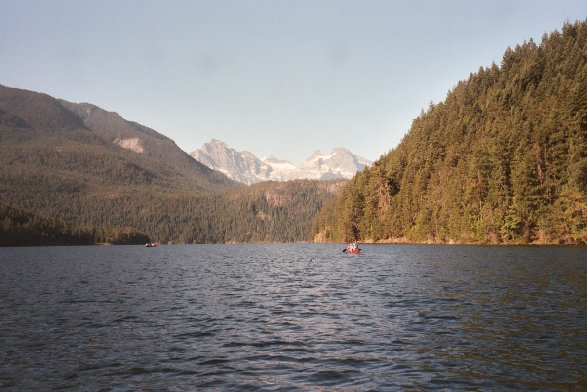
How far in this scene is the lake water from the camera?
16969 mm

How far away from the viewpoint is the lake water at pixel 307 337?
17.0 metres

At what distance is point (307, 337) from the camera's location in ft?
78.1

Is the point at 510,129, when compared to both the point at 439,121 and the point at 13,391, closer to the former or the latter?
the point at 439,121

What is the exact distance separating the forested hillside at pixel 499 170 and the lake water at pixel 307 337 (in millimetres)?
63311

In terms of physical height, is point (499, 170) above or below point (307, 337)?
above

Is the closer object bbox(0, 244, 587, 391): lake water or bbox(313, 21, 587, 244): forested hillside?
bbox(0, 244, 587, 391): lake water

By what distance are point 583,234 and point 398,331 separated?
83.2 meters

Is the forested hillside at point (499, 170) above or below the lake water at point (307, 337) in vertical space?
above

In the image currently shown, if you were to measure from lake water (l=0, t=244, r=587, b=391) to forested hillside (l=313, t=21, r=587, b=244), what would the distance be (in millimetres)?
63311

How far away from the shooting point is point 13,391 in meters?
16.1

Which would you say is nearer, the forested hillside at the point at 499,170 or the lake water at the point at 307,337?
the lake water at the point at 307,337

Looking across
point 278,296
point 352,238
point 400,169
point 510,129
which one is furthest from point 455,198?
point 278,296

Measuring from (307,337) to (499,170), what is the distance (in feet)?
330

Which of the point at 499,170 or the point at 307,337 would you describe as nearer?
the point at 307,337
